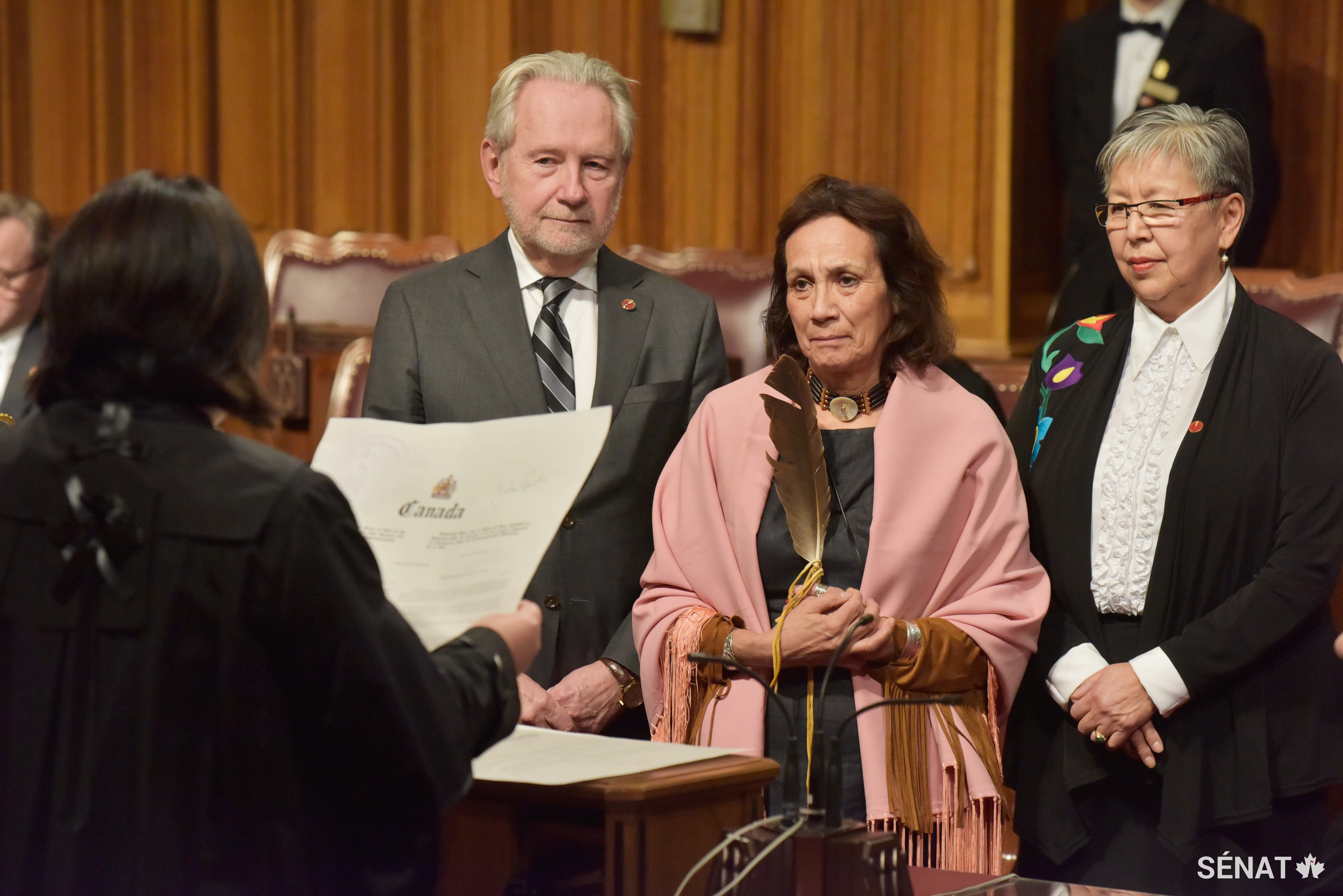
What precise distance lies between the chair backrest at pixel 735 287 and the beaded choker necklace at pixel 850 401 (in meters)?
1.03

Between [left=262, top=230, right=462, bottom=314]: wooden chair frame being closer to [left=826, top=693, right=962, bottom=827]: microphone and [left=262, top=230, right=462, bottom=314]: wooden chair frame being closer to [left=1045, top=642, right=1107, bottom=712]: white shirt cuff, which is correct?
[left=1045, top=642, right=1107, bottom=712]: white shirt cuff

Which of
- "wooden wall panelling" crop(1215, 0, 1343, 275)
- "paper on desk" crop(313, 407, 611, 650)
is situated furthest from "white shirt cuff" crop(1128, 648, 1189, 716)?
"wooden wall panelling" crop(1215, 0, 1343, 275)

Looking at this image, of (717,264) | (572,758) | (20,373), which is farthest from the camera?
(717,264)

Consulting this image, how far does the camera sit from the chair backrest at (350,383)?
11.1 feet

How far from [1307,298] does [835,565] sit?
67.1 inches

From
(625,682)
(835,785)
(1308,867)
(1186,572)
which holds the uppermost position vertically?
(1186,572)

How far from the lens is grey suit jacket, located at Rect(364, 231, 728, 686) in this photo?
2.54 metres

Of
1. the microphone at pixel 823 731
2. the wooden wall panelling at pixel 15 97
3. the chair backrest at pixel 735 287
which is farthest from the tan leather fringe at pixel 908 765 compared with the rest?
the wooden wall panelling at pixel 15 97

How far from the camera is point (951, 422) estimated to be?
7.91ft

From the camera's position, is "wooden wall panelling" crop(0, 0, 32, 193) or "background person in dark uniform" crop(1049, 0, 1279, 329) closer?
"background person in dark uniform" crop(1049, 0, 1279, 329)

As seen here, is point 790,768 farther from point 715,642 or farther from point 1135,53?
point 1135,53

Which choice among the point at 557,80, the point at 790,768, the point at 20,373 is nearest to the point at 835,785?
the point at 790,768

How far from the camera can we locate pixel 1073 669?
2357mm

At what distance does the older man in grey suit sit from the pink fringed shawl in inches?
5.0
